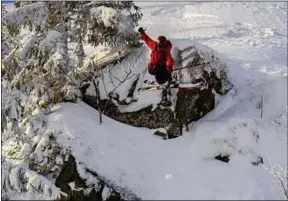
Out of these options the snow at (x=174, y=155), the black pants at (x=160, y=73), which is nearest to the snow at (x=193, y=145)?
the snow at (x=174, y=155)

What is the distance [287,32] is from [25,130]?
1346 cm

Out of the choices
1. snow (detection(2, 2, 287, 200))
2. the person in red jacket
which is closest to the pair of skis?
snow (detection(2, 2, 287, 200))

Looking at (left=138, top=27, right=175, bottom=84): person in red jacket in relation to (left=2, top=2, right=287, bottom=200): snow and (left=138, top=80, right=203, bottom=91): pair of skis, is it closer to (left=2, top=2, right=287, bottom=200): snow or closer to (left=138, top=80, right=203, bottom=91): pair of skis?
(left=138, top=80, right=203, bottom=91): pair of skis

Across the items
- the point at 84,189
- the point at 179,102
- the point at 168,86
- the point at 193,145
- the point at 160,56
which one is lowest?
the point at 84,189

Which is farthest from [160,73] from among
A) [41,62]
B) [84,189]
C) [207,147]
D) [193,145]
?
[84,189]

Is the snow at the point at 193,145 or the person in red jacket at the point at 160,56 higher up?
the person in red jacket at the point at 160,56

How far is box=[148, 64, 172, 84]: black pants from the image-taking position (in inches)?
531

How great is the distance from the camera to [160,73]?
1366 cm

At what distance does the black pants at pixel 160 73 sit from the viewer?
13.5m

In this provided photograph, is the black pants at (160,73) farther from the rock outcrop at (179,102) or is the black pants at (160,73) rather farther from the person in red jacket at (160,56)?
the rock outcrop at (179,102)

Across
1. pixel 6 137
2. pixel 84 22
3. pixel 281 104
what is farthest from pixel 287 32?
pixel 6 137

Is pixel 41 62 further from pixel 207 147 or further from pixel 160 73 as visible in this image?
pixel 207 147

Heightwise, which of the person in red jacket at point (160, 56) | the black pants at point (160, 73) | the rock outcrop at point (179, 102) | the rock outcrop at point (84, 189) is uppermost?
the person in red jacket at point (160, 56)

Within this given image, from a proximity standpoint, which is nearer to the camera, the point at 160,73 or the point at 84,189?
the point at 84,189
